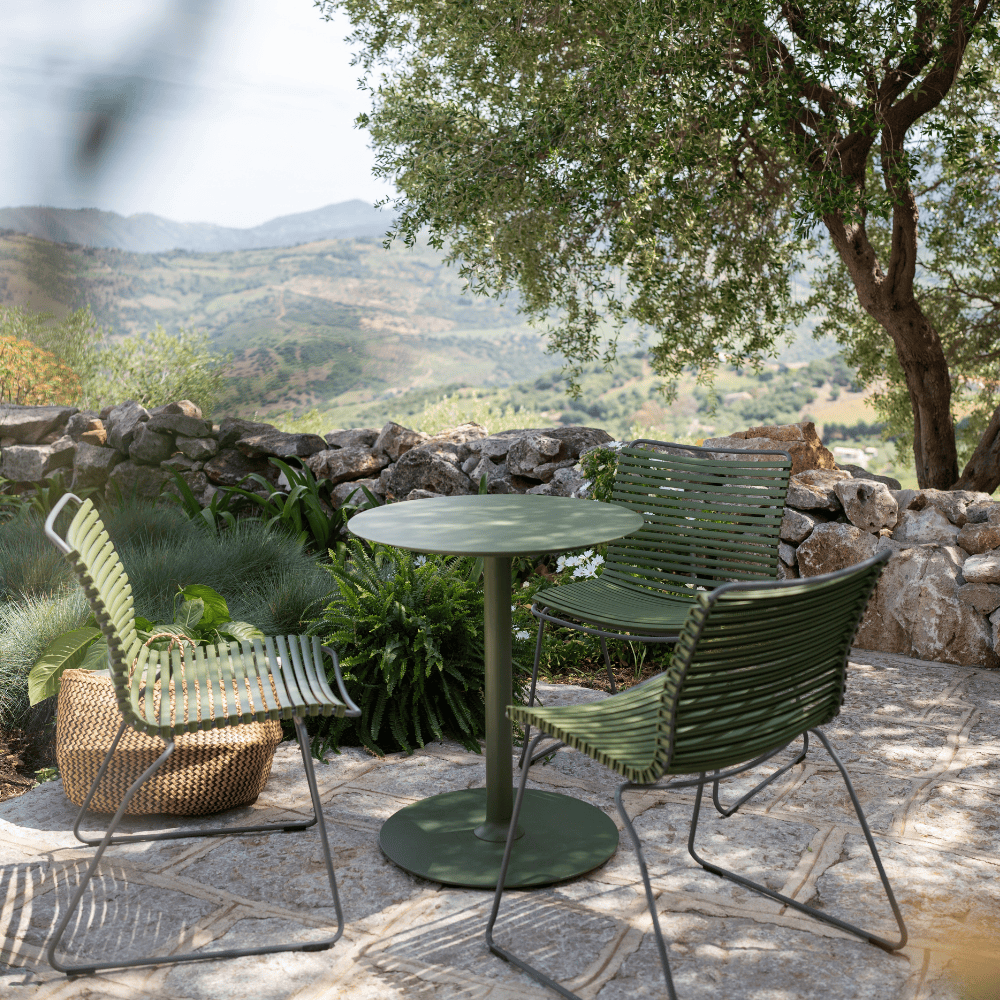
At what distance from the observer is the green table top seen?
2.06 meters

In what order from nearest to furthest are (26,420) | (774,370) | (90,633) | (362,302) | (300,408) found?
(90,633)
(26,420)
(300,408)
(774,370)
(362,302)

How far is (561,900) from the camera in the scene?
6.84ft

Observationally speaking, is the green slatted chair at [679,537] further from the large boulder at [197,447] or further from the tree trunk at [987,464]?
the large boulder at [197,447]

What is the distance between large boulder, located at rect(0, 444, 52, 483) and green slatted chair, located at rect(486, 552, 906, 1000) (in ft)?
18.7

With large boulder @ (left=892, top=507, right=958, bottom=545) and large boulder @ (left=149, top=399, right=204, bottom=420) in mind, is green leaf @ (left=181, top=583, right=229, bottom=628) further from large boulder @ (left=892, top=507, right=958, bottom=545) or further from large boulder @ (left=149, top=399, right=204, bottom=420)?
large boulder @ (left=149, top=399, right=204, bottom=420)

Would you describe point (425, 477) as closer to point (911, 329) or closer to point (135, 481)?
point (135, 481)

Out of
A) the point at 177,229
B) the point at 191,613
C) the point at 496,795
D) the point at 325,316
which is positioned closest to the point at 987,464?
the point at 496,795

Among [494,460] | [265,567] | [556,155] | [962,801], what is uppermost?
[556,155]

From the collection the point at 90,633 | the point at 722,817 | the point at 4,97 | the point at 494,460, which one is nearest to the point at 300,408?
the point at 4,97

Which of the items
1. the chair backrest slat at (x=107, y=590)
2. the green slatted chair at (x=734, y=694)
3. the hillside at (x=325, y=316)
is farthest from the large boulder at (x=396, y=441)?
the hillside at (x=325, y=316)

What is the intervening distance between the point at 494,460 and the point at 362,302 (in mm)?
18381

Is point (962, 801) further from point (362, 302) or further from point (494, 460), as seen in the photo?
point (362, 302)

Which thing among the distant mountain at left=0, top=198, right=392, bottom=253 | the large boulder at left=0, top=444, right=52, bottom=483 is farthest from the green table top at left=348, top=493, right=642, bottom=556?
the distant mountain at left=0, top=198, right=392, bottom=253

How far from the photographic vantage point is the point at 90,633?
2875mm
